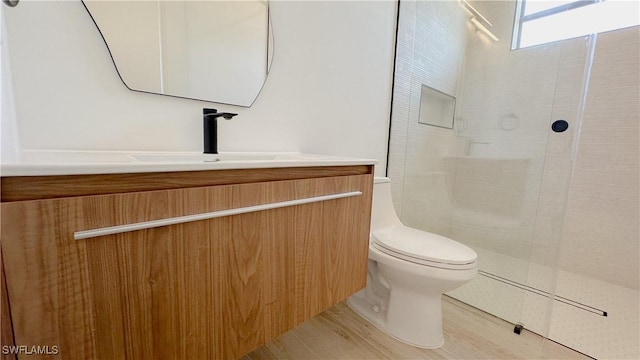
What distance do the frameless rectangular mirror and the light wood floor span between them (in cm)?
131

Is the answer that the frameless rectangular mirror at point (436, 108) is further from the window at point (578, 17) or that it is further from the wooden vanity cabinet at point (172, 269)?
the wooden vanity cabinet at point (172, 269)

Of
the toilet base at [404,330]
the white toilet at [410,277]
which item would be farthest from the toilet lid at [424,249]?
the toilet base at [404,330]

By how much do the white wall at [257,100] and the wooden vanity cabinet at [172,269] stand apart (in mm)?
423

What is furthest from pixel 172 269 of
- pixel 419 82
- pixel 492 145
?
pixel 492 145

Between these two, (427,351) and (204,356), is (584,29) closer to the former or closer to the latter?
(427,351)

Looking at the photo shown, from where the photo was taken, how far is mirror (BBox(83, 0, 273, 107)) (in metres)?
0.83

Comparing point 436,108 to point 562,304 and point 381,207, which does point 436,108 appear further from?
point 562,304

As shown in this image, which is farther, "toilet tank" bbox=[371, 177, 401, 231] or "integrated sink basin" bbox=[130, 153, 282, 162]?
"toilet tank" bbox=[371, 177, 401, 231]

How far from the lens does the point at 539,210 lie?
5.49 feet

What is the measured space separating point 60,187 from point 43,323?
0.72ft

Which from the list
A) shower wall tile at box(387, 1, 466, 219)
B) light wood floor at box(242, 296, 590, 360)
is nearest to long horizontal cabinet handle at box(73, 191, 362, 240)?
light wood floor at box(242, 296, 590, 360)

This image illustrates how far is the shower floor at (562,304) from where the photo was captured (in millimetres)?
1246

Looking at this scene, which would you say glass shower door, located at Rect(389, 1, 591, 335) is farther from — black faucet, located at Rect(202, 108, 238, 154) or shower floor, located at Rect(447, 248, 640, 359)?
black faucet, located at Rect(202, 108, 238, 154)

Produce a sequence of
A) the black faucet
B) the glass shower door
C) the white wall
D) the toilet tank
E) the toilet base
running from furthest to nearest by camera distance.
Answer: the glass shower door
the toilet tank
the toilet base
the black faucet
the white wall
